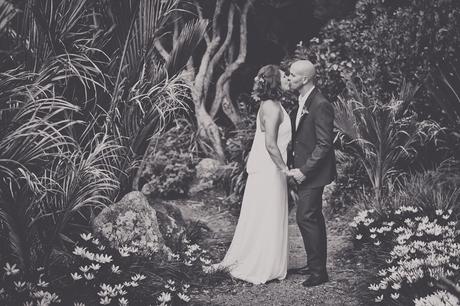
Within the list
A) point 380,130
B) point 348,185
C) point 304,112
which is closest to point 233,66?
point 348,185

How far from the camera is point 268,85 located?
5121mm

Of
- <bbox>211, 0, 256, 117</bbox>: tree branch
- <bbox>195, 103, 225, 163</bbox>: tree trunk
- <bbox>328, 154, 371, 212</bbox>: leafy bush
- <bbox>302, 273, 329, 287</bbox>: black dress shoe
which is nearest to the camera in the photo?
<bbox>302, 273, 329, 287</bbox>: black dress shoe

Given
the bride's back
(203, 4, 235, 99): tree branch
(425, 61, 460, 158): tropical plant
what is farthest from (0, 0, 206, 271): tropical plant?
(203, 4, 235, 99): tree branch

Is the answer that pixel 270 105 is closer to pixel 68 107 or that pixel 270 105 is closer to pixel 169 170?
pixel 68 107

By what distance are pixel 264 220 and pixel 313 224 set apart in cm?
48

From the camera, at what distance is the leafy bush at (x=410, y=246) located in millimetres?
4340

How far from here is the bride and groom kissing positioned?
16.5 feet

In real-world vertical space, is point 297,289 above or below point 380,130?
below

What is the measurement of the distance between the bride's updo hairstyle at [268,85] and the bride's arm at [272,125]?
6 cm

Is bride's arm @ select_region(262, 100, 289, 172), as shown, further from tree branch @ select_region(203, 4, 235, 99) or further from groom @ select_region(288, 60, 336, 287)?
tree branch @ select_region(203, 4, 235, 99)

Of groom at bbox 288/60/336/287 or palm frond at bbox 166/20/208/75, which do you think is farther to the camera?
palm frond at bbox 166/20/208/75

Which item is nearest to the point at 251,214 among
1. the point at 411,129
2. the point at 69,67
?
the point at 69,67

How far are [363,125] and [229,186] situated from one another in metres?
2.39

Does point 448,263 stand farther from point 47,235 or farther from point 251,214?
point 47,235
